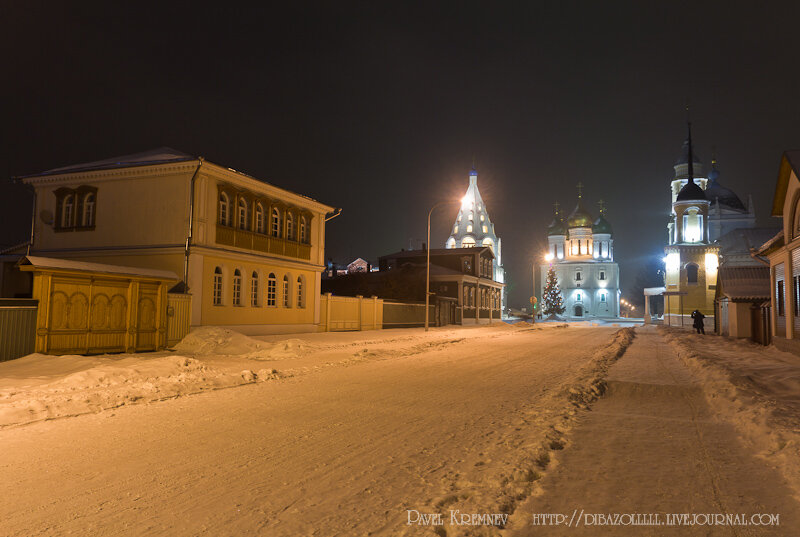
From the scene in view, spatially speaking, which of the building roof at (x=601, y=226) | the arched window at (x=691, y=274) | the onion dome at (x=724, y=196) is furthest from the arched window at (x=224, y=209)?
the building roof at (x=601, y=226)

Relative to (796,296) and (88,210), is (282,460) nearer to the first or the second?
(796,296)

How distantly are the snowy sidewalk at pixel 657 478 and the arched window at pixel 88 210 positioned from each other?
2407 cm

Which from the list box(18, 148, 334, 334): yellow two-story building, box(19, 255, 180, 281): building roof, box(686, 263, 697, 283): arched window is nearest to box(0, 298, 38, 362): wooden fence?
box(19, 255, 180, 281): building roof

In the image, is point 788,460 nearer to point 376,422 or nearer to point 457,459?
point 457,459

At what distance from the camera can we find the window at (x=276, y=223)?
92.0 feet

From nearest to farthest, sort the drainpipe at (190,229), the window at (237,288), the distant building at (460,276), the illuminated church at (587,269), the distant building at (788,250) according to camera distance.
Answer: the distant building at (788,250), the drainpipe at (190,229), the window at (237,288), the distant building at (460,276), the illuminated church at (587,269)

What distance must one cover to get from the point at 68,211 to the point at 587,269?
98294 millimetres

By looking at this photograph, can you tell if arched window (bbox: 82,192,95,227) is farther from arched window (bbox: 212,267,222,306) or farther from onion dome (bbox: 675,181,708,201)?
onion dome (bbox: 675,181,708,201)

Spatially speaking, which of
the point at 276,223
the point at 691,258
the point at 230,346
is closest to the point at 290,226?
the point at 276,223

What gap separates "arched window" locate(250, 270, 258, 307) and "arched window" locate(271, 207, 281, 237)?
2472 mm

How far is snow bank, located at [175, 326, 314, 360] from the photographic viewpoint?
59.4 ft

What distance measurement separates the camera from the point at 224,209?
2473 centimetres

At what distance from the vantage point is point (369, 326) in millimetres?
35062

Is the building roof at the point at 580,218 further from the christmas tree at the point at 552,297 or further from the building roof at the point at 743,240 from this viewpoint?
the building roof at the point at 743,240
